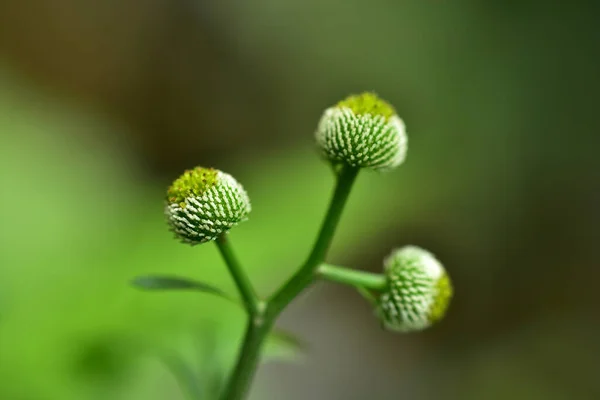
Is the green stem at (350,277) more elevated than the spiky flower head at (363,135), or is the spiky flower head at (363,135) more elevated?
the spiky flower head at (363,135)

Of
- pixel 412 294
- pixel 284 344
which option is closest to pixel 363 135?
pixel 412 294

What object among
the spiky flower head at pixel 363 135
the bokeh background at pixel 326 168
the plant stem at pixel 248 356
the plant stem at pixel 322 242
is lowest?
the bokeh background at pixel 326 168

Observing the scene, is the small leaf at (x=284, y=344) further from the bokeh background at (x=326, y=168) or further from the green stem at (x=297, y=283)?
the bokeh background at (x=326, y=168)

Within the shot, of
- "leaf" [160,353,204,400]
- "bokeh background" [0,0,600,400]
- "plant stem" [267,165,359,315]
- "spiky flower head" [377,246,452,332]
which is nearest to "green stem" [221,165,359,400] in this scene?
"plant stem" [267,165,359,315]

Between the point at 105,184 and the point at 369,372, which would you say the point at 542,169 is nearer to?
the point at 369,372

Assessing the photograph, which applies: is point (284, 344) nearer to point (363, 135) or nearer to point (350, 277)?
point (350, 277)

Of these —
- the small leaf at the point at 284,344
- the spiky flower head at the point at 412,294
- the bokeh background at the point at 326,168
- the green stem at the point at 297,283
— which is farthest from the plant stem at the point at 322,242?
the bokeh background at the point at 326,168
